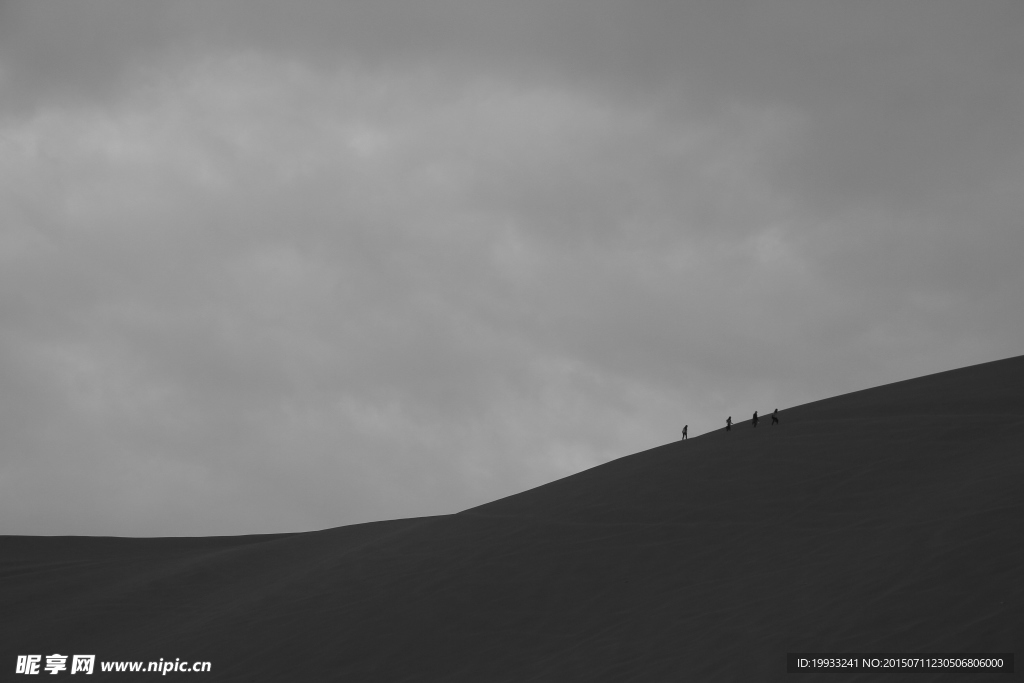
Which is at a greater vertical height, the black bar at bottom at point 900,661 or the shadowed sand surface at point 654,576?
the shadowed sand surface at point 654,576

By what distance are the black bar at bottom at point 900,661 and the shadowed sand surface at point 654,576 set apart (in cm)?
22

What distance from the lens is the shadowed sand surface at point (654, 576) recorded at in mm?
16281

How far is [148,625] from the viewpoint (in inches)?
998

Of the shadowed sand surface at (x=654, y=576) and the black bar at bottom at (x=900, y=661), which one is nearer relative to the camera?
the black bar at bottom at (x=900, y=661)

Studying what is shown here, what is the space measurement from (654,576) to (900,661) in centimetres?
721

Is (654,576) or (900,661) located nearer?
(900,661)

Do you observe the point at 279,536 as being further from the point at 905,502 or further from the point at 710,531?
the point at 905,502

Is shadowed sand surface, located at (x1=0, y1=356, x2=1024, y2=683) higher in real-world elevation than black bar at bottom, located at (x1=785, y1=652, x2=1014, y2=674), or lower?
higher

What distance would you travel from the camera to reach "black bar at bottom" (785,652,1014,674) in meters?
13.3

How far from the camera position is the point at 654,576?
2084 cm

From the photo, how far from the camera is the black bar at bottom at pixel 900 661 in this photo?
43.6 ft

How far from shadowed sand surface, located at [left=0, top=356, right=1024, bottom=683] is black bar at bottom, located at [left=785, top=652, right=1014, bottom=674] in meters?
0.22

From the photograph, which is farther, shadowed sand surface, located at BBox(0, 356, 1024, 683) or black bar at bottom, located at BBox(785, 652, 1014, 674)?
shadowed sand surface, located at BBox(0, 356, 1024, 683)

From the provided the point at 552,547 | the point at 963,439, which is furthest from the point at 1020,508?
the point at 552,547
